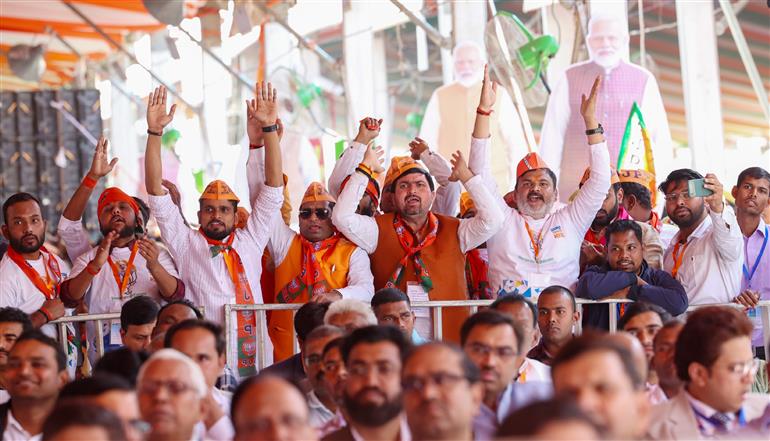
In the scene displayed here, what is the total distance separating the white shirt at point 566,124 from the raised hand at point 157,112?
8.75 ft

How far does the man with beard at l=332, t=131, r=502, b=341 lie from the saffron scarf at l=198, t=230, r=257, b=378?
1.74 ft

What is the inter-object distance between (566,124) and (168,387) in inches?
197

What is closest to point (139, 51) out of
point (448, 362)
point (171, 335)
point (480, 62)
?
point (480, 62)

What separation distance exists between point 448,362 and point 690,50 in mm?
6810

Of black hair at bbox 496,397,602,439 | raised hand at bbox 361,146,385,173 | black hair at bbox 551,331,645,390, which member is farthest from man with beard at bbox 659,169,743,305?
black hair at bbox 496,397,602,439

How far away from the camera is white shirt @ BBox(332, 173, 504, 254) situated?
642 centimetres

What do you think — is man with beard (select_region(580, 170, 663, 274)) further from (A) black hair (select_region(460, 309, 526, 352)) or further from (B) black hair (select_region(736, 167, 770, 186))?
(A) black hair (select_region(460, 309, 526, 352))

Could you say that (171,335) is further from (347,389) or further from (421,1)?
(421,1)

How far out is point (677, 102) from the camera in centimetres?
1553

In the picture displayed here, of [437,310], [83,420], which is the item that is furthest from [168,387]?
[437,310]

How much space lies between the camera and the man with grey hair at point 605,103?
8.49 metres

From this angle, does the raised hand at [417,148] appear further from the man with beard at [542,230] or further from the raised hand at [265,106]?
the raised hand at [265,106]

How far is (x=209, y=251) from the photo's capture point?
660cm

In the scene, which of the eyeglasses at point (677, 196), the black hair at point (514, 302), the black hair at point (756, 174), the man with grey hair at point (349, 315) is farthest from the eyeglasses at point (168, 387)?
the black hair at point (756, 174)
